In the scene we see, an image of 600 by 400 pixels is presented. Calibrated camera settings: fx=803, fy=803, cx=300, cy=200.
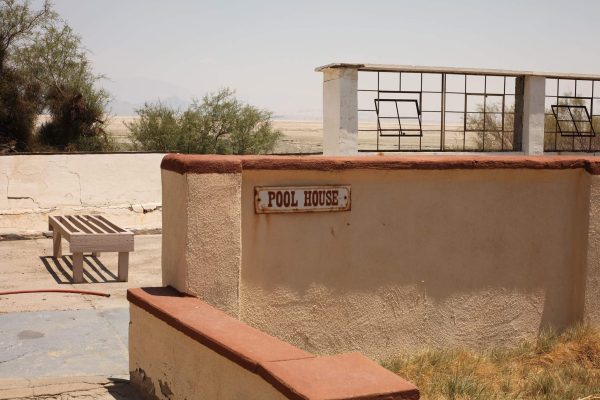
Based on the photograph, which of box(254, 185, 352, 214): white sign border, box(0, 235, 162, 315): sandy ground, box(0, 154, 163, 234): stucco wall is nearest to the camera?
box(254, 185, 352, 214): white sign border

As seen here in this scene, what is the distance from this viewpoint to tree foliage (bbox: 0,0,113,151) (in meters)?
22.0

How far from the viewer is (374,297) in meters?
6.61


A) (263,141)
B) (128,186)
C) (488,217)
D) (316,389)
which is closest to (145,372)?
(316,389)

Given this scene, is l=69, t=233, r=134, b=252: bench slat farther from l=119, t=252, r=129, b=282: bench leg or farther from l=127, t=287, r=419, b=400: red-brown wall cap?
l=127, t=287, r=419, b=400: red-brown wall cap

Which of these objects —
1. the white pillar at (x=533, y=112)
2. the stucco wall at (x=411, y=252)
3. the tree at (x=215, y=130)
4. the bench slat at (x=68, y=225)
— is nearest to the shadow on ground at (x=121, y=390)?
the stucco wall at (x=411, y=252)

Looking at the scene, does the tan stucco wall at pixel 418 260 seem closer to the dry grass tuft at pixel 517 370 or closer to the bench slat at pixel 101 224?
the dry grass tuft at pixel 517 370

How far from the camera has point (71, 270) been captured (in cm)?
1084

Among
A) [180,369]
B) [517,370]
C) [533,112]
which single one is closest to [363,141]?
[533,112]

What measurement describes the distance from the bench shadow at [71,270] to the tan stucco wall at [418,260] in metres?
4.59

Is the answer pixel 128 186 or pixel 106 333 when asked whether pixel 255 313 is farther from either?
pixel 128 186

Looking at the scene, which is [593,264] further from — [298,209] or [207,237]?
[207,237]

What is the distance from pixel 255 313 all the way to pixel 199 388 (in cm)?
136

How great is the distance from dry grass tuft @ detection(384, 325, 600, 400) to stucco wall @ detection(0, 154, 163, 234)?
8.80m

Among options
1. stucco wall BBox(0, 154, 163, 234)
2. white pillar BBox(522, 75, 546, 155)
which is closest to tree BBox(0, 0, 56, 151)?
stucco wall BBox(0, 154, 163, 234)
